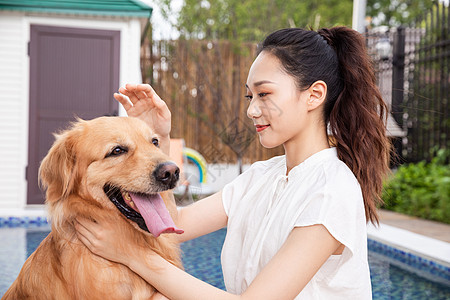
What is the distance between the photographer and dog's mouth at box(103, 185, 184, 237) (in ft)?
6.04

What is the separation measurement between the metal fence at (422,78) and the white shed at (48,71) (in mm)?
4273

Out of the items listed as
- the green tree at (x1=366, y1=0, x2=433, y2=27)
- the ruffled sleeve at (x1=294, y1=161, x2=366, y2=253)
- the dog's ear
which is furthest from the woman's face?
the green tree at (x1=366, y1=0, x2=433, y2=27)

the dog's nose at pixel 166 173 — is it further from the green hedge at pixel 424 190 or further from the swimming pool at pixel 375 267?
the green hedge at pixel 424 190

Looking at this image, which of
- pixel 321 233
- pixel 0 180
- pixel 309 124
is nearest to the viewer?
pixel 321 233

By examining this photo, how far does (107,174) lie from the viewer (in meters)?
1.92

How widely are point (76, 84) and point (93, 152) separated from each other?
619cm

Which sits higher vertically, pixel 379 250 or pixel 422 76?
pixel 422 76

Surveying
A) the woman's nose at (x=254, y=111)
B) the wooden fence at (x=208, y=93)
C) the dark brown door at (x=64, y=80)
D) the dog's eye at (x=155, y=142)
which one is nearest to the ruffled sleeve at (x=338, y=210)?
the woman's nose at (x=254, y=111)

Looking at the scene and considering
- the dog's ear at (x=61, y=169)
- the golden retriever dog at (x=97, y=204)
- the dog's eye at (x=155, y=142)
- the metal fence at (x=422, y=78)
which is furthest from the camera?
the metal fence at (x=422, y=78)

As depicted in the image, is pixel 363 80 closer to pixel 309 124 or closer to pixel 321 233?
pixel 309 124

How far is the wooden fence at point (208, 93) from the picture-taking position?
391 inches

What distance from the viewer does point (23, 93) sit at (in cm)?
758

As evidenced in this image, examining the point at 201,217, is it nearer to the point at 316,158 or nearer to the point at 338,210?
the point at 316,158

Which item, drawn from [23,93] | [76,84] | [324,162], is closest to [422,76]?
[76,84]
